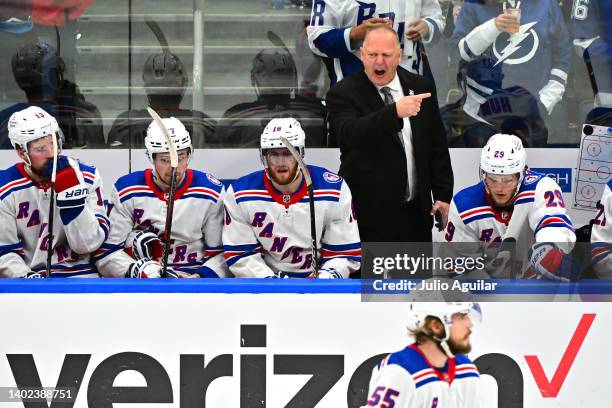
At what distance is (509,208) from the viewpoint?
5.69 m

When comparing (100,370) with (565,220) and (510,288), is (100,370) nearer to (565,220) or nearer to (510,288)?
(510,288)

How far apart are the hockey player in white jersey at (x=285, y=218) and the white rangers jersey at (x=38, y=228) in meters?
0.55

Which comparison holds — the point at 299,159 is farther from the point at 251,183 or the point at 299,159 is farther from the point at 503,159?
the point at 503,159

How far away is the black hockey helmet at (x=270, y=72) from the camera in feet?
22.5

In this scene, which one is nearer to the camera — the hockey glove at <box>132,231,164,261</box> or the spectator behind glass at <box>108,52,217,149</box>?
the hockey glove at <box>132,231,164,261</box>

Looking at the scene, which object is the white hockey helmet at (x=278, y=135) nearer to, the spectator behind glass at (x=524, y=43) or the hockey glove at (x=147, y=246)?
the hockey glove at (x=147, y=246)

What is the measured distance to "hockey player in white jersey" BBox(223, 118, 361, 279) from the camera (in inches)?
219

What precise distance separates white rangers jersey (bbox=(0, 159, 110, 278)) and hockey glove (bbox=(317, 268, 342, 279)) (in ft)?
3.03

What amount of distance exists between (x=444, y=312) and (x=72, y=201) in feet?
6.78

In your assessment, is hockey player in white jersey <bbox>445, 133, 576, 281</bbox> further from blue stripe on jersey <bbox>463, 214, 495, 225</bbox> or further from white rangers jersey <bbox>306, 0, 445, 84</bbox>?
white rangers jersey <bbox>306, 0, 445, 84</bbox>

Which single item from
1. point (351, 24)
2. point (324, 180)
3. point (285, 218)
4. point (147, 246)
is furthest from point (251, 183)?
point (351, 24)

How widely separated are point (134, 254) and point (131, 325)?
2.83ft

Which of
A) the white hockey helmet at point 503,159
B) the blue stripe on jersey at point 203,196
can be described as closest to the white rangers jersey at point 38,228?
the blue stripe on jersey at point 203,196

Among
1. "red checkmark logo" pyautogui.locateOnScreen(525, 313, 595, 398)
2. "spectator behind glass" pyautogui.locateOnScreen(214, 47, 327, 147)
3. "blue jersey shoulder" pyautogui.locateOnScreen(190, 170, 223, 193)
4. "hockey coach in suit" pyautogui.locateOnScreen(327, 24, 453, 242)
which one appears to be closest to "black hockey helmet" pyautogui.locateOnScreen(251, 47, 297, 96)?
"spectator behind glass" pyautogui.locateOnScreen(214, 47, 327, 147)
